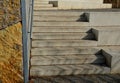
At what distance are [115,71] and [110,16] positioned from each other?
1.78 metres

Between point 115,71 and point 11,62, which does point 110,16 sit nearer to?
point 115,71

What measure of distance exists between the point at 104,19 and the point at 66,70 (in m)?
2.05

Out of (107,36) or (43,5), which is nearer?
(107,36)

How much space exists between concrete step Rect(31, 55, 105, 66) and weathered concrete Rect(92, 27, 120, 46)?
481mm

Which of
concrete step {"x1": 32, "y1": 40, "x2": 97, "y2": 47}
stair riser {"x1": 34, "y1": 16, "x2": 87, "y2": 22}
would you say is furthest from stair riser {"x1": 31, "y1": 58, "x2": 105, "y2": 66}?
stair riser {"x1": 34, "y1": 16, "x2": 87, "y2": 22}

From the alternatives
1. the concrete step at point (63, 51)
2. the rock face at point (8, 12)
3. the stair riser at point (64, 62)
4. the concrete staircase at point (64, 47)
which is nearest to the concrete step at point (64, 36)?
the concrete staircase at point (64, 47)

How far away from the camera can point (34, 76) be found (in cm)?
438

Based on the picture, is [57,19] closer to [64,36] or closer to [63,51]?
[64,36]

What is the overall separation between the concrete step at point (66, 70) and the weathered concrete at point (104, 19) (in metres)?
A: 1.53

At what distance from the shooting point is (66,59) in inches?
186

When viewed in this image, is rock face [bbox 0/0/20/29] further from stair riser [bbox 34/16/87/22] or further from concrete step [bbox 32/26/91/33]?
stair riser [bbox 34/16/87/22]

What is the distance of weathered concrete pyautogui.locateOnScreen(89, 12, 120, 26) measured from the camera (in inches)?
228

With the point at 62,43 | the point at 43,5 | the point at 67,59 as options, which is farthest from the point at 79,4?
the point at 67,59

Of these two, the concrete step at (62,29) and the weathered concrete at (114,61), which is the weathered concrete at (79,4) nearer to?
the concrete step at (62,29)
